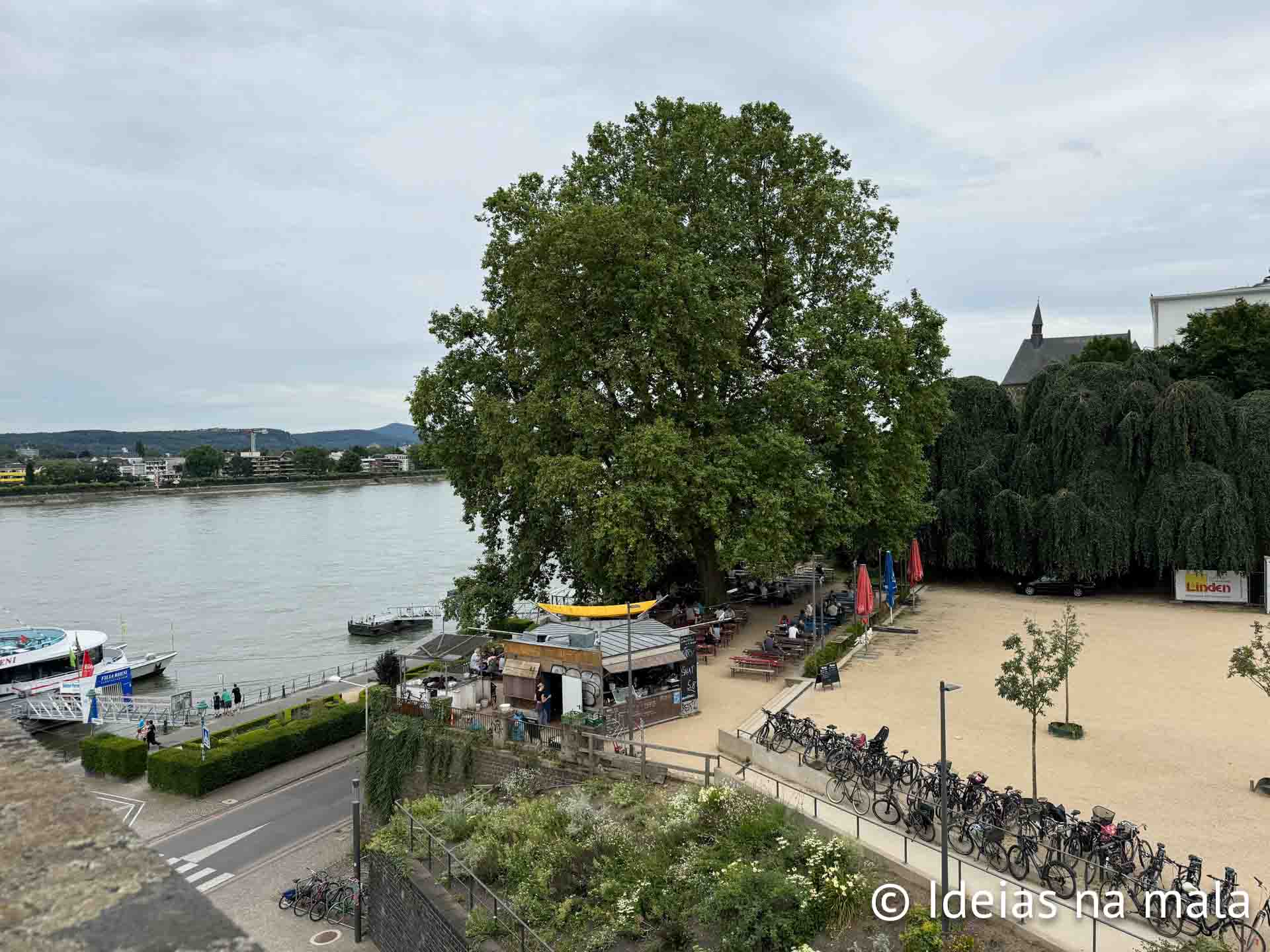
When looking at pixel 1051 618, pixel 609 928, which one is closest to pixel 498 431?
pixel 609 928

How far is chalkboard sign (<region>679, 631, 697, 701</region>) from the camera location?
59.2 ft

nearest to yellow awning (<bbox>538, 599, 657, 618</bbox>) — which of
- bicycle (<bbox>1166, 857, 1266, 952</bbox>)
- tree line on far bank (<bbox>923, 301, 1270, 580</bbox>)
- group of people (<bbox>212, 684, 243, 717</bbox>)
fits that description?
bicycle (<bbox>1166, 857, 1266, 952</bbox>)

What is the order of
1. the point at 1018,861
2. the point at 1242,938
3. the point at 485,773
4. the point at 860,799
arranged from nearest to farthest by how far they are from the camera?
the point at 1242,938 < the point at 1018,861 < the point at 860,799 < the point at 485,773

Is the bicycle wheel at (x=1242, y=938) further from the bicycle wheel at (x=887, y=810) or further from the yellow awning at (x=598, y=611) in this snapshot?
the yellow awning at (x=598, y=611)

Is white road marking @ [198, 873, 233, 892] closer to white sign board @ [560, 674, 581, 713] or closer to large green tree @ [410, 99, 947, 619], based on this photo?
white sign board @ [560, 674, 581, 713]

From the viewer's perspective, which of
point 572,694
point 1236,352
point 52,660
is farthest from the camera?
point 1236,352

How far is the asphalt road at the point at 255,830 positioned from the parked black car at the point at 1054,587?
82.0ft

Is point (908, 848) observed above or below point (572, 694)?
below

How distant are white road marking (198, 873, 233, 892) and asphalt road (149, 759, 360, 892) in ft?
0.05

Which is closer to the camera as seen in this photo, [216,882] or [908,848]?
[908,848]

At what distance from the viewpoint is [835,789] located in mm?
13414

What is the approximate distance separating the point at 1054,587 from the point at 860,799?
24162 millimetres

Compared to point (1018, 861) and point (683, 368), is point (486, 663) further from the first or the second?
point (1018, 861)

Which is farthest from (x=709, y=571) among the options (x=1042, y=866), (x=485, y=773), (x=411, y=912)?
(x=1042, y=866)
